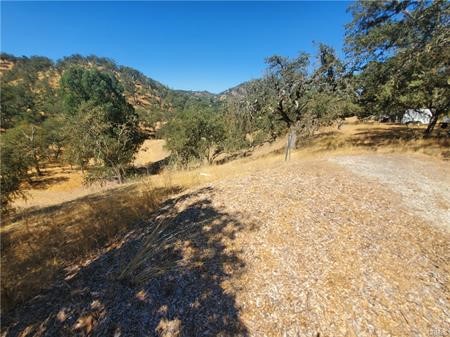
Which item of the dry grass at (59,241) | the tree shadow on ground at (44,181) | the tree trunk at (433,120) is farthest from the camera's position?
the tree shadow on ground at (44,181)

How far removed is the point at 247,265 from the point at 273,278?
37 cm

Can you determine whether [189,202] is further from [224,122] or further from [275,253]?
[224,122]

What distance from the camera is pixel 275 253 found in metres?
3.12

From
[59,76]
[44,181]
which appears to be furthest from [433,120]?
[59,76]

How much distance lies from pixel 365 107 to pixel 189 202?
11.9m

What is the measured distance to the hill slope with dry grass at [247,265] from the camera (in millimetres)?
2291

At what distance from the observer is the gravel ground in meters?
2.26

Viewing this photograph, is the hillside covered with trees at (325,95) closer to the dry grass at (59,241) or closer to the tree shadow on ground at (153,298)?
the dry grass at (59,241)

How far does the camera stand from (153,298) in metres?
2.54

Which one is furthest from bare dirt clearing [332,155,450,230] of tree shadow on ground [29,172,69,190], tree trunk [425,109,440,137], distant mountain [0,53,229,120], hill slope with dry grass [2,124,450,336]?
distant mountain [0,53,229,120]

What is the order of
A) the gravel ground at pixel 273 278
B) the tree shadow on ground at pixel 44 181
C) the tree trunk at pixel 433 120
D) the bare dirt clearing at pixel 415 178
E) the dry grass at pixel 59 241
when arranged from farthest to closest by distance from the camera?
the tree shadow on ground at pixel 44 181
the tree trunk at pixel 433 120
the bare dirt clearing at pixel 415 178
the dry grass at pixel 59 241
the gravel ground at pixel 273 278

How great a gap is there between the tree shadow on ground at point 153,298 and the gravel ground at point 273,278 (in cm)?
1

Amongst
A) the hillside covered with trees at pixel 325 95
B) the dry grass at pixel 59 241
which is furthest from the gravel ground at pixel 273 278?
the hillside covered with trees at pixel 325 95

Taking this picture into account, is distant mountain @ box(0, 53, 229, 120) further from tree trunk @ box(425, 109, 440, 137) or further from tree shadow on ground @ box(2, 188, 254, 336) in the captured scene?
tree shadow on ground @ box(2, 188, 254, 336)
